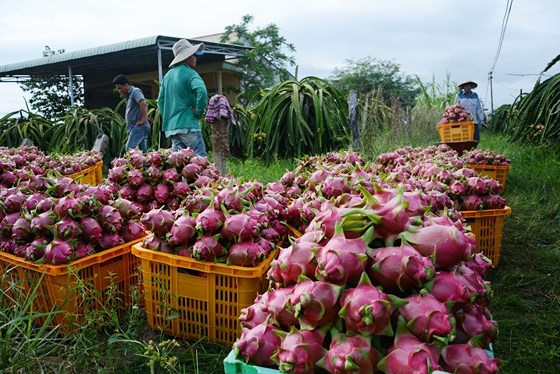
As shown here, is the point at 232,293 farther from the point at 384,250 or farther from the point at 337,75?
the point at 337,75

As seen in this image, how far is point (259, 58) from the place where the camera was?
19.3 meters

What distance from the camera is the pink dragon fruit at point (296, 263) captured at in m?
1.14

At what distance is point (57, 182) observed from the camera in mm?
2332

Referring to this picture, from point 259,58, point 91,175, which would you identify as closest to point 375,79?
point 259,58

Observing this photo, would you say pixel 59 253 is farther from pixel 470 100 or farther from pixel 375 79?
pixel 375 79

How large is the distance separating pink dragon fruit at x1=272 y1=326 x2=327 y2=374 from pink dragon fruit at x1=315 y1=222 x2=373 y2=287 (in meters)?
0.12

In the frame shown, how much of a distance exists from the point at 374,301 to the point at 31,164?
13.0ft

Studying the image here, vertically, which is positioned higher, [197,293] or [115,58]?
[115,58]

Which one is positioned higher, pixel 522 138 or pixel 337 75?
pixel 337 75

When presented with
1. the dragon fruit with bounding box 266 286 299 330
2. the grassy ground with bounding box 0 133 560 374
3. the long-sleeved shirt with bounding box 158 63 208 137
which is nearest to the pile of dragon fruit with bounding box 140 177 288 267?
the grassy ground with bounding box 0 133 560 374

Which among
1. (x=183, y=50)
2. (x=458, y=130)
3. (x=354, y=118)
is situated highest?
(x=183, y=50)

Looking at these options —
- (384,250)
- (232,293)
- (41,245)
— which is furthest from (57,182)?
(384,250)

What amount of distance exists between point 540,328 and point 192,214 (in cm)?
162

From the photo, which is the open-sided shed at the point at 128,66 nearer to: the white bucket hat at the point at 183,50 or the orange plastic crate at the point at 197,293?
the white bucket hat at the point at 183,50
